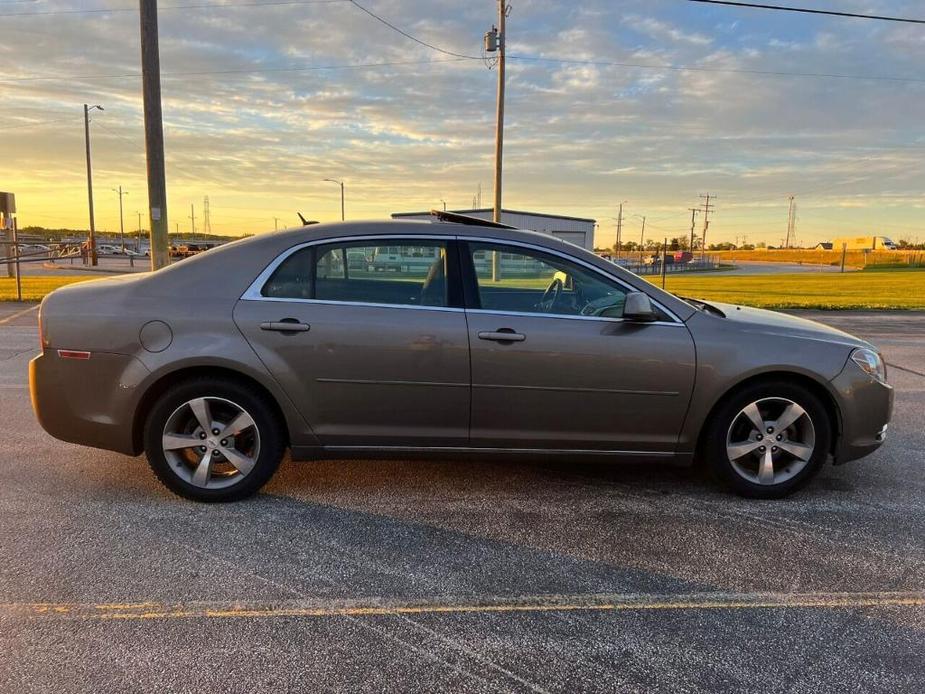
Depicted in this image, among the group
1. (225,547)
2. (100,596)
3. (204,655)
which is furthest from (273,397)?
(204,655)

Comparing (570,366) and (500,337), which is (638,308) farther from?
(500,337)

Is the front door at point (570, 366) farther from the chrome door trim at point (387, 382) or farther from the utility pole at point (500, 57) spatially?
the utility pole at point (500, 57)

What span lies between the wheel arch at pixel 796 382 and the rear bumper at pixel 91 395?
3.29 meters

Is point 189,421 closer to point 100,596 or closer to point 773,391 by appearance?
point 100,596

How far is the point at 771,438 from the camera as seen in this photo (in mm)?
3867

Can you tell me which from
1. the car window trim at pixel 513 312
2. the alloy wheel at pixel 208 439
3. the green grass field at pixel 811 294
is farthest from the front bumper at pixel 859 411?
the green grass field at pixel 811 294

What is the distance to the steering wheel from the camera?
3.83 metres

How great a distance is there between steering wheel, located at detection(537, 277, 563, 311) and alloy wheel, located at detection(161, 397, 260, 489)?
6.02 feet

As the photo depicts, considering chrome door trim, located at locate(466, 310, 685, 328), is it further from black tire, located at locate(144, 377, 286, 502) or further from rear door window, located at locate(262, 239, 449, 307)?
black tire, located at locate(144, 377, 286, 502)

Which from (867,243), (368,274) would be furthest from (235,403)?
(867,243)

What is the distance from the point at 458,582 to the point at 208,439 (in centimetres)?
175

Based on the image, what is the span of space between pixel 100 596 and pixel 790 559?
326 cm

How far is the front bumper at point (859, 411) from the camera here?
150 inches

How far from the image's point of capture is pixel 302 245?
3.80 metres
